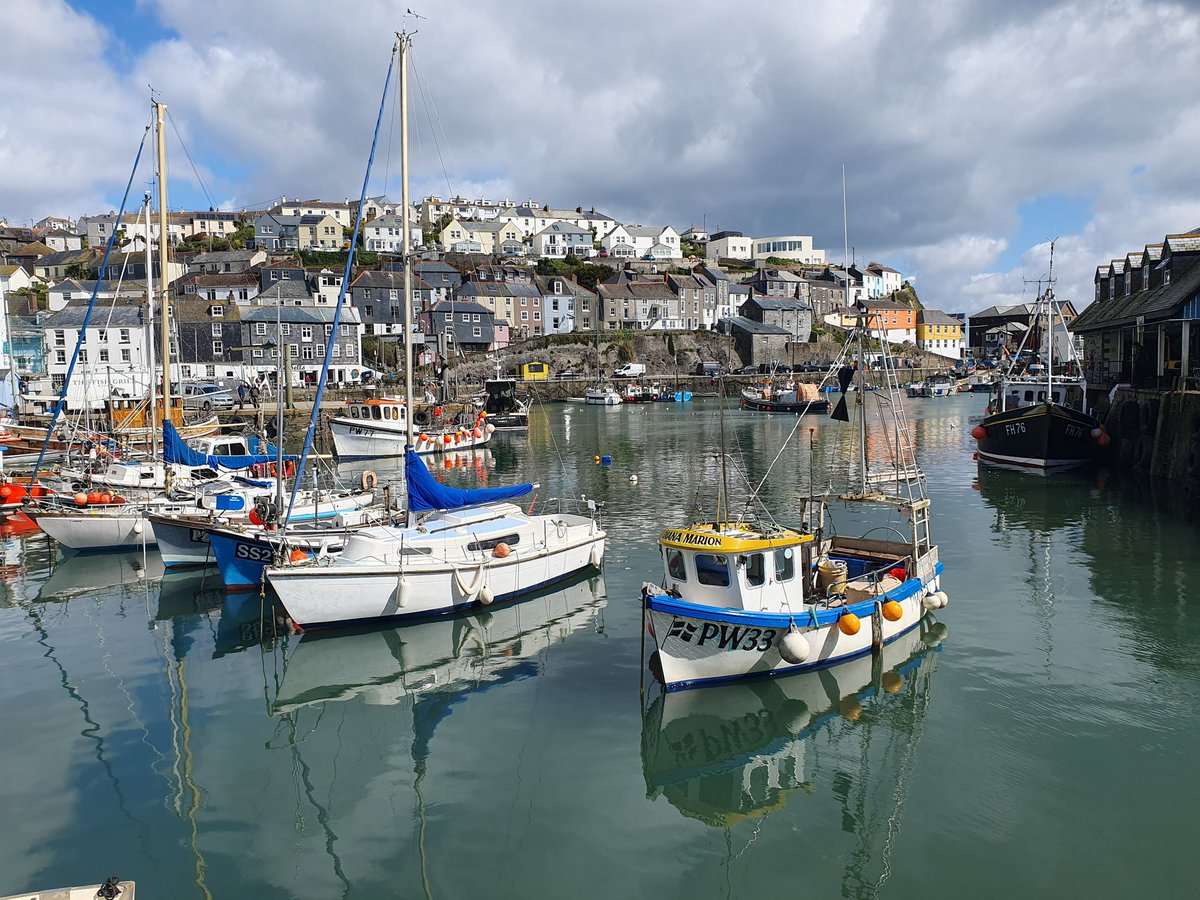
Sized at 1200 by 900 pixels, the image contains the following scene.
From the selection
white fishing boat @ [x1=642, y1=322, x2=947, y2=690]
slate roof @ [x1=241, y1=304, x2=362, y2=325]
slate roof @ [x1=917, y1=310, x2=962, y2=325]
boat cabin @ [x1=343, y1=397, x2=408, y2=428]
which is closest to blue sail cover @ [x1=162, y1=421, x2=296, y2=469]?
white fishing boat @ [x1=642, y1=322, x2=947, y2=690]

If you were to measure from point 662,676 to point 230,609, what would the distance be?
1301 cm

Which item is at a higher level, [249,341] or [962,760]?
[249,341]

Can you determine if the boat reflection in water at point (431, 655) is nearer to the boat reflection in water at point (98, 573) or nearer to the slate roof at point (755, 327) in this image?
the boat reflection in water at point (98, 573)

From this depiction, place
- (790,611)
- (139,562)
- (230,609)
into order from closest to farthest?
(790,611)
(230,609)
(139,562)

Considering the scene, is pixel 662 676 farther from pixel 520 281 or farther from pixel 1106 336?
pixel 520 281

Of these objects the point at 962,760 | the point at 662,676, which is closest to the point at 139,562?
the point at 662,676

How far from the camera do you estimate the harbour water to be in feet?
35.6

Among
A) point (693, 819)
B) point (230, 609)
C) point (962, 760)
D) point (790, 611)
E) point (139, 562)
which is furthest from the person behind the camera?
point (139, 562)

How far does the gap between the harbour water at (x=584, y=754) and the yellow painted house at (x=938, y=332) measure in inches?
5805

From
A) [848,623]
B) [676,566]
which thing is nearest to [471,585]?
[676,566]

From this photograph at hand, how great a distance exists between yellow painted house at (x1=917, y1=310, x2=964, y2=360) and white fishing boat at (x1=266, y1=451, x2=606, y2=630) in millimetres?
150468

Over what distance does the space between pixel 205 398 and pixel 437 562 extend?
58.7 metres

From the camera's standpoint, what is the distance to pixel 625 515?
34344 millimetres

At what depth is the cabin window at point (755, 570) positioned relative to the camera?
15.4 m
